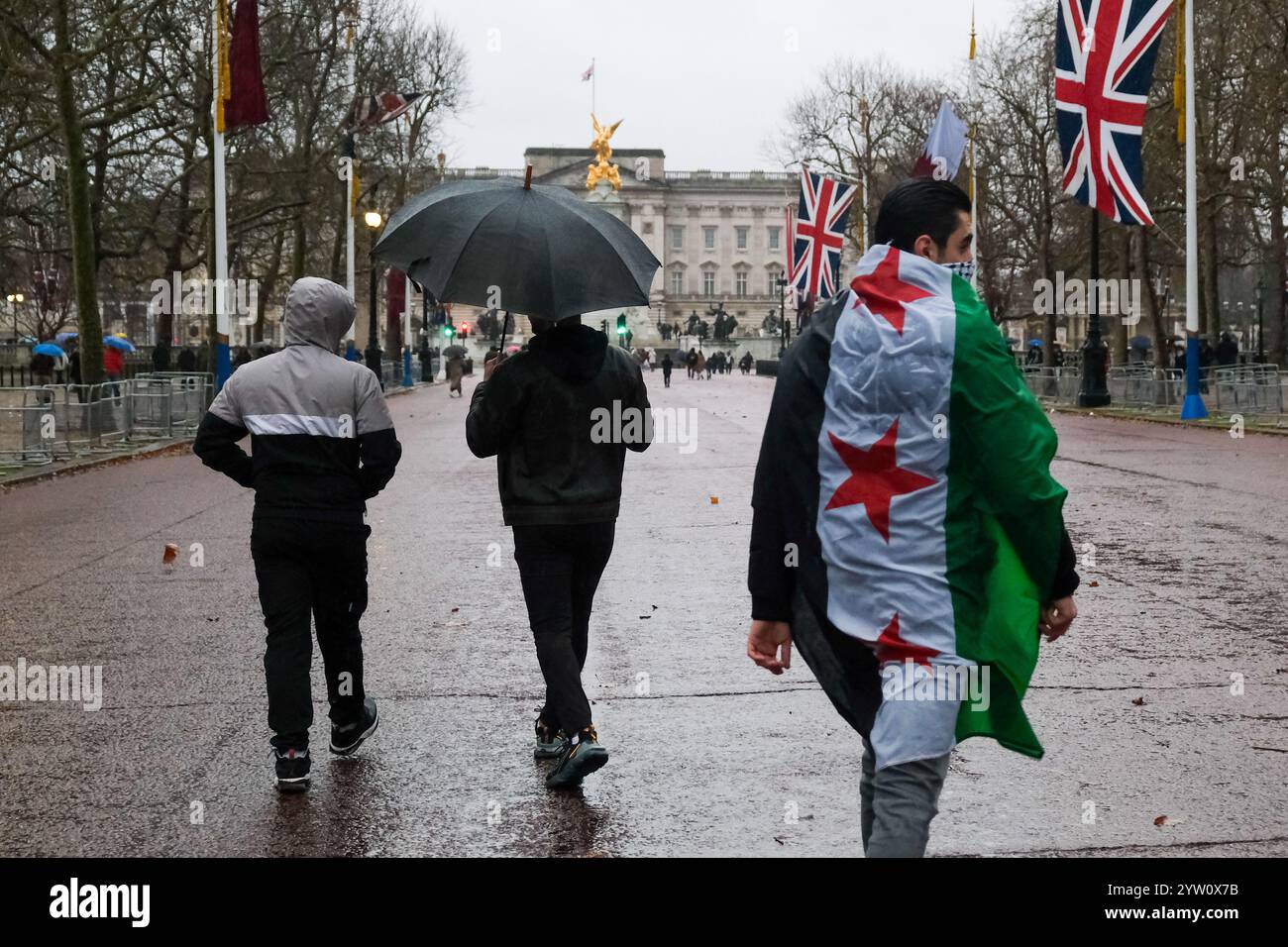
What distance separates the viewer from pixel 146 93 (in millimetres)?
31266

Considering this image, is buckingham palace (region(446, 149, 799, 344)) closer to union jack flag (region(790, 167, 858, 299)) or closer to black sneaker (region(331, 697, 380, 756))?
union jack flag (region(790, 167, 858, 299))

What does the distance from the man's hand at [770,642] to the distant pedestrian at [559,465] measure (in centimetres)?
187

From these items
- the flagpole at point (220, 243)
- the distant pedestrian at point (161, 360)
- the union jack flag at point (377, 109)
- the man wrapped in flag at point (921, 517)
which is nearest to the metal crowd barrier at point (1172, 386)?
the flagpole at point (220, 243)

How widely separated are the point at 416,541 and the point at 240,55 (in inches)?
610

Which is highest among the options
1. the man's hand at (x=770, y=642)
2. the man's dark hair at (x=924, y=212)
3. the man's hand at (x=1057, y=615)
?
the man's dark hair at (x=924, y=212)

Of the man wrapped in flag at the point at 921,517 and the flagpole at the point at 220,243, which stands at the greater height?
the flagpole at the point at 220,243

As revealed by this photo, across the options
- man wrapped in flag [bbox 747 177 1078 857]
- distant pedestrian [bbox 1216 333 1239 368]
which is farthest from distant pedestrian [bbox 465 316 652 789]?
distant pedestrian [bbox 1216 333 1239 368]

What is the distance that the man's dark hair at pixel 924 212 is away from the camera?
145 inches

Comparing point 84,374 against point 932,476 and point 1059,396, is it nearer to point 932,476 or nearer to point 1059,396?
point 1059,396

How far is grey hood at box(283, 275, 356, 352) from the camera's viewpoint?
18.9 ft

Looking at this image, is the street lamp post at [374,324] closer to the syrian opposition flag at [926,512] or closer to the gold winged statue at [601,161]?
the syrian opposition flag at [926,512]

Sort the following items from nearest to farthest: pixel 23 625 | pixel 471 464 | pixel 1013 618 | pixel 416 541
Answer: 1. pixel 1013 618
2. pixel 23 625
3. pixel 416 541
4. pixel 471 464
